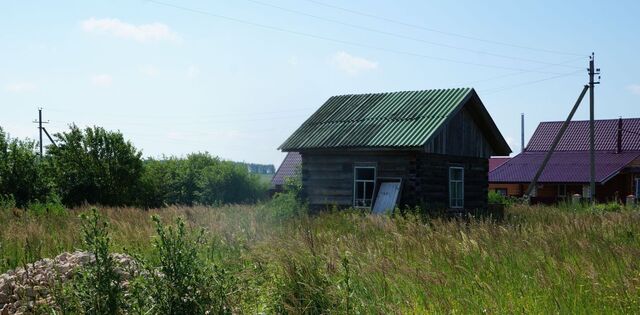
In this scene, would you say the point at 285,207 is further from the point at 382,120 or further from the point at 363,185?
the point at 382,120

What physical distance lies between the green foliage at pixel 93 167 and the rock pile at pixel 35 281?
17.6m

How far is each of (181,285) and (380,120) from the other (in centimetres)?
1573

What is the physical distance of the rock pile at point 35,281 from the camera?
7.31m

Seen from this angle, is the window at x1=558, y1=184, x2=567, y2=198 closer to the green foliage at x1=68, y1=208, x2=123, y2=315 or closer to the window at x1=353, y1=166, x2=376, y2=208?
the window at x1=353, y1=166, x2=376, y2=208

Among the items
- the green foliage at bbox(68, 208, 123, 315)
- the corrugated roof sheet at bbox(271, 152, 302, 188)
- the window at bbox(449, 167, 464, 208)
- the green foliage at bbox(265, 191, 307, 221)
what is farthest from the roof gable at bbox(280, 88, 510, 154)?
the corrugated roof sheet at bbox(271, 152, 302, 188)

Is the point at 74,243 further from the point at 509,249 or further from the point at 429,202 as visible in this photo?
the point at 429,202

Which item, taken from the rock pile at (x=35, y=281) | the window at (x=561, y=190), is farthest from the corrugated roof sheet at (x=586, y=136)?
the rock pile at (x=35, y=281)

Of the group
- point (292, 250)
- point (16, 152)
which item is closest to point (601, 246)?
point (292, 250)

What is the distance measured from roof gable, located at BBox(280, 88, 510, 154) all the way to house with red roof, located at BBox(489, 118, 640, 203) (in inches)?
596

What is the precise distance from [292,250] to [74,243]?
5.29 metres

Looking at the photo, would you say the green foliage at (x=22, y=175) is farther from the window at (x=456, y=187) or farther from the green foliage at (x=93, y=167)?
the window at (x=456, y=187)

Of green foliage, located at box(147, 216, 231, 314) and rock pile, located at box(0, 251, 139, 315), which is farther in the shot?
rock pile, located at box(0, 251, 139, 315)

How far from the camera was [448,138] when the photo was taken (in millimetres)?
20844

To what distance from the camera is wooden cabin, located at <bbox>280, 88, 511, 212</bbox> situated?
19797 mm
